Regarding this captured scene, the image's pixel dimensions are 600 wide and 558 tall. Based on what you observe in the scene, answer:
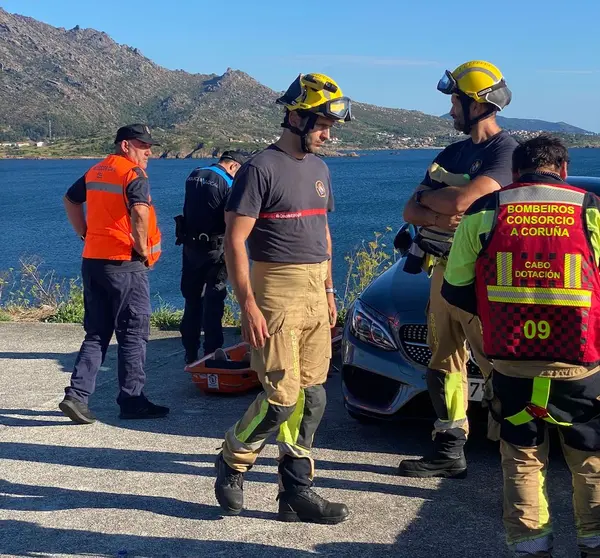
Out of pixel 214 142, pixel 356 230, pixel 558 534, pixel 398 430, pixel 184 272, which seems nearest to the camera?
pixel 558 534

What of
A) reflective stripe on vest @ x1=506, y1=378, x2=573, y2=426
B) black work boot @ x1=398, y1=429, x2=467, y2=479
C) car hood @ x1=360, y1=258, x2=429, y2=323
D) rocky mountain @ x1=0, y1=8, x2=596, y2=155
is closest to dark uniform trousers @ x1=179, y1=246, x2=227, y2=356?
car hood @ x1=360, y1=258, x2=429, y2=323

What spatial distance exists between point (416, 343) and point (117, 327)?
2177 millimetres

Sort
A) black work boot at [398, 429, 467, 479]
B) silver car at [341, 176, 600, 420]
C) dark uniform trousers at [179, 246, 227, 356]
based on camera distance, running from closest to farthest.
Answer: black work boot at [398, 429, 467, 479] < silver car at [341, 176, 600, 420] < dark uniform trousers at [179, 246, 227, 356]

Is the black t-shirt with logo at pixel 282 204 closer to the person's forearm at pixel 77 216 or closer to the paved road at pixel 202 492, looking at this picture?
the paved road at pixel 202 492

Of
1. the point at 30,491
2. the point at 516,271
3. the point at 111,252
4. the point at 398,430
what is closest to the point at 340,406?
the point at 398,430

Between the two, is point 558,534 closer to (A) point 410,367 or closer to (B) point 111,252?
(A) point 410,367

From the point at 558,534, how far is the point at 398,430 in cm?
169

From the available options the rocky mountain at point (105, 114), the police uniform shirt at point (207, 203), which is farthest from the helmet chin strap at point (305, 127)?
the rocky mountain at point (105, 114)

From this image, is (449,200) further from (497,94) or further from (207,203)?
(207,203)

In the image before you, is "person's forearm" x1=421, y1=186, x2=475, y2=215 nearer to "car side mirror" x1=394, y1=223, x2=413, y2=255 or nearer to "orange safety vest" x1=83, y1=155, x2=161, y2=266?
"car side mirror" x1=394, y1=223, x2=413, y2=255

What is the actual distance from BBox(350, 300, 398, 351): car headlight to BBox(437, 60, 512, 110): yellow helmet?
1453 millimetres

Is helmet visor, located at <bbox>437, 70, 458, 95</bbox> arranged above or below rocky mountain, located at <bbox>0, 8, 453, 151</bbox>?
below

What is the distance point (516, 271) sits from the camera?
3012 millimetres

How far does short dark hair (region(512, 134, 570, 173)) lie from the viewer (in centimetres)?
313
